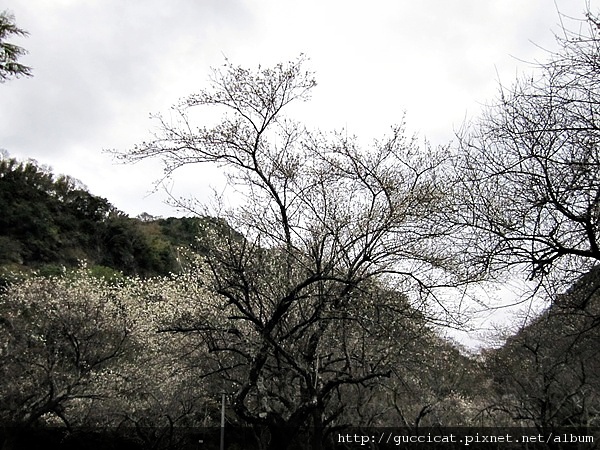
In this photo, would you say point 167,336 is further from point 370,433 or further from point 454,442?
point 454,442

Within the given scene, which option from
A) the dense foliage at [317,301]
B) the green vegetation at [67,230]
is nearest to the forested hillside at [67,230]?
the green vegetation at [67,230]

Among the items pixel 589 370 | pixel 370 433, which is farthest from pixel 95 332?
pixel 589 370

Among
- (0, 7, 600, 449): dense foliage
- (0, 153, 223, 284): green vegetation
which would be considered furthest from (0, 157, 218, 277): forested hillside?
(0, 7, 600, 449): dense foliage

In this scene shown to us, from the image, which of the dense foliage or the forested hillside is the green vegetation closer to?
the forested hillside

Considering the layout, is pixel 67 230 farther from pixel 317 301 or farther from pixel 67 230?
pixel 317 301

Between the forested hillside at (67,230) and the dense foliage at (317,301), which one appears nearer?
the dense foliage at (317,301)

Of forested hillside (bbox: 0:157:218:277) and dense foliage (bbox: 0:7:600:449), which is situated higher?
forested hillside (bbox: 0:157:218:277)

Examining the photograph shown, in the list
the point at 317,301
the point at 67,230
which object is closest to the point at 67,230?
the point at 67,230

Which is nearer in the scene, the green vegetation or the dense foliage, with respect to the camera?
the dense foliage

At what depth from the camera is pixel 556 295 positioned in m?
5.61

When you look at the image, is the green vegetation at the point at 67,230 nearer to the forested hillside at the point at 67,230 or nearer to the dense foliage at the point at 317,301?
the forested hillside at the point at 67,230

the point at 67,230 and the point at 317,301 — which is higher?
the point at 67,230

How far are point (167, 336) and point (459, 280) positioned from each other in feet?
31.7

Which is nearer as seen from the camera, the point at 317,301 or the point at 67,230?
the point at 317,301
